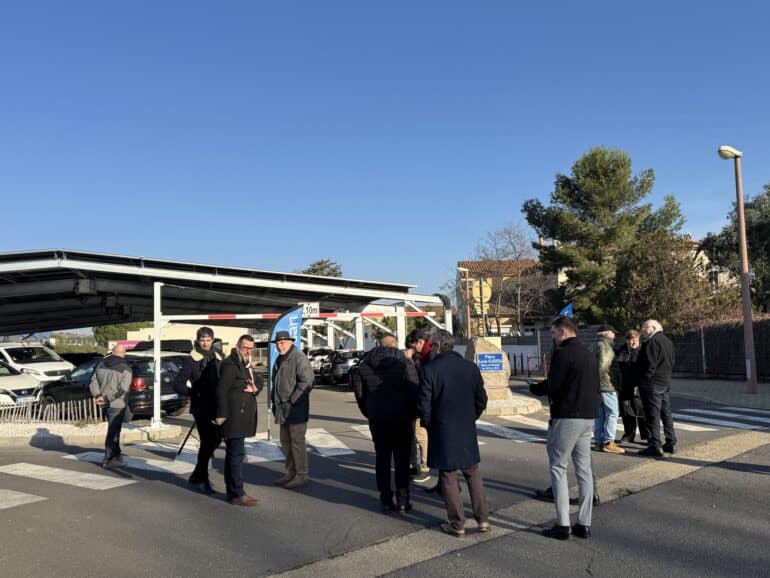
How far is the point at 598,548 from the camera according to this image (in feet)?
16.9

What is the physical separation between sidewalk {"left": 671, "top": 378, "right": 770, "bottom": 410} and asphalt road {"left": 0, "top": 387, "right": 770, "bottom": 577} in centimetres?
800

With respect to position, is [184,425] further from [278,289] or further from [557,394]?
[557,394]

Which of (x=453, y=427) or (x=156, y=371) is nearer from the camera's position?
(x=453, y=427)

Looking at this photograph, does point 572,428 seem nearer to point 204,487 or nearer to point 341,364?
point 204,487

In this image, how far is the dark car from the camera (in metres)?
13.8

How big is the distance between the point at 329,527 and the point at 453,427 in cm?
151

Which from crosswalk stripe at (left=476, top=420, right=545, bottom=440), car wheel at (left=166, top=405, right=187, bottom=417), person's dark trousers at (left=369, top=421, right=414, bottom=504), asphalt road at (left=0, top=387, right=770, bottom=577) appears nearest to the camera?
asphalt road at (left=0, top=387, right=770, bottom=577)

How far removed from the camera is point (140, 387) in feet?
45.3

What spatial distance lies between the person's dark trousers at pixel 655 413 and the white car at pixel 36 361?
15503 millimetres

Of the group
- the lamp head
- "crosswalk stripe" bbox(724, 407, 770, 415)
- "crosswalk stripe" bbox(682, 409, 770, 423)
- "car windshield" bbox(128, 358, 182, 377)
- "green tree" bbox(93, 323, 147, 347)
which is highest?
the lamp head

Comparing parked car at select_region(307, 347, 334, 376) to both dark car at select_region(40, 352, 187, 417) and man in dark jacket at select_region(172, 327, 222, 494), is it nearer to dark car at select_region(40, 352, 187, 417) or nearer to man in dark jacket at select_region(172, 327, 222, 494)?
dark car at select_region(40, 352, 187, 417)

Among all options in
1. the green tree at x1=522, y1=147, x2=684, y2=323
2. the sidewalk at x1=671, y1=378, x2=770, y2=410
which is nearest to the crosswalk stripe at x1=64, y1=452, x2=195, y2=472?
the sidewalk at x1=671, y1=378, x2=770, y2=410

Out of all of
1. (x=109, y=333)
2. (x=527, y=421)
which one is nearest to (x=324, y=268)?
(x=109, y=333)

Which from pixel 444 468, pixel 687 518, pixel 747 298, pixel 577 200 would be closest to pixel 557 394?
pixel 444 468
